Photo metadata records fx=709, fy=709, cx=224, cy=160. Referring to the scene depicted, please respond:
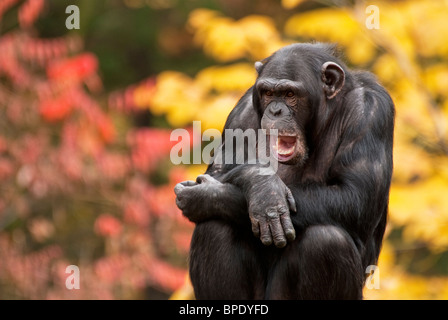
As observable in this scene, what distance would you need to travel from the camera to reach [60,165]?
10.6 metres

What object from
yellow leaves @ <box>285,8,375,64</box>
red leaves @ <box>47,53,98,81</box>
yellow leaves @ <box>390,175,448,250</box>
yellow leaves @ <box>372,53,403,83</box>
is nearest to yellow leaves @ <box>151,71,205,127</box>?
red leaves @ <box>47,53,98,81</box>

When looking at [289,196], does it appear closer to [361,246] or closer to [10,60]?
[361,246]

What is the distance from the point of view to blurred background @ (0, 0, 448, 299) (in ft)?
29.7

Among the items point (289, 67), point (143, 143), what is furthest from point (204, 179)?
point (143, 143)

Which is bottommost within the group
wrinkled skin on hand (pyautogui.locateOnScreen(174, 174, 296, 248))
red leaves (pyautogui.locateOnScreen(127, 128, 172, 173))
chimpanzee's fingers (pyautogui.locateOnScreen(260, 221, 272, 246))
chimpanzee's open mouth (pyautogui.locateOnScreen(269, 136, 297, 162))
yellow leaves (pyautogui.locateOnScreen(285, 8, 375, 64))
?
chimpanzee's fingers (pyautogui.locateOnScreen(260, 221, 272, 246))

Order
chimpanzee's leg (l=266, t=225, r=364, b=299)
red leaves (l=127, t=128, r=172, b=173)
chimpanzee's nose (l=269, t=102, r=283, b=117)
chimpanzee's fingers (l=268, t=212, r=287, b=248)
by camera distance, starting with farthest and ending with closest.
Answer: red leaves (l=127, t=128, r=172, b=173)
chimpanzee's nose (l=269, t=102, r=283, b=117)
chimpanzee's leg (l=266, t=225, r=364, b=299)
chimpanzee's fingers (l=268, t=212, r=287, b=248)

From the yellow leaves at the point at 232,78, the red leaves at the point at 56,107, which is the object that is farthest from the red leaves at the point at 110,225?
the yellow leaves at the point at 232,78

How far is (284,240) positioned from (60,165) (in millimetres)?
6253

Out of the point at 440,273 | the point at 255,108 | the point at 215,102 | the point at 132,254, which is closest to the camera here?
the point at 255,108

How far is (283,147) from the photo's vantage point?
5527mm

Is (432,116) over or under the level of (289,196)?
over

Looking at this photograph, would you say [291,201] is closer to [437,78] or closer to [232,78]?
[232,78]

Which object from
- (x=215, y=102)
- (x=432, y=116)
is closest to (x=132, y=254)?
(x=215, y=102)

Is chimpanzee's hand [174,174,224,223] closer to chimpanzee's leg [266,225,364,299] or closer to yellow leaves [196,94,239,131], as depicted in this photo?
chimpanzee's leg [266,225,364,299]
